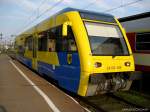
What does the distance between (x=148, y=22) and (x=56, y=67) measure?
435 cm

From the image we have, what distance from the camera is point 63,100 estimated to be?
9664 mm

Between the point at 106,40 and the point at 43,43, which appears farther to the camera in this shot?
the point at 43,43

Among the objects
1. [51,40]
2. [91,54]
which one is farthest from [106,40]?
[51,40]

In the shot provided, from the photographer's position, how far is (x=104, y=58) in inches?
378

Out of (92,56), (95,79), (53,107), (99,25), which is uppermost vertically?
(99,25)

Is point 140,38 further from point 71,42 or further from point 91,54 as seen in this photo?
point 91,54

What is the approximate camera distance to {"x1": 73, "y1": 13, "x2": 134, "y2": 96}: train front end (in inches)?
362

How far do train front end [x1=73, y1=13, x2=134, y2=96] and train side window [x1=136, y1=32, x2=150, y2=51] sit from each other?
7.21 ft

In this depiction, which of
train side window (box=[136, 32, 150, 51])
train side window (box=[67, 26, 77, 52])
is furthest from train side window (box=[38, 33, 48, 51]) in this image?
train side window (box=[136, 32, 150, 51])

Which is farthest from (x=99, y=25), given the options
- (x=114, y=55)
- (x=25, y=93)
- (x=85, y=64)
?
(x=25, y=93)

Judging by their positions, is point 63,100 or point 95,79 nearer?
point 95,79

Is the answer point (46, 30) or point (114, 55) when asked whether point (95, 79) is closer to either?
point (114, 55)

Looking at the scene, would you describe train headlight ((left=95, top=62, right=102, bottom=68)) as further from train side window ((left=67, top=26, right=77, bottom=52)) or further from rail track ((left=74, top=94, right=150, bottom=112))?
rail track ((left=74, top=94, right=150, bottom=112))

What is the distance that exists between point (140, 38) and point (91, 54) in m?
4.52
